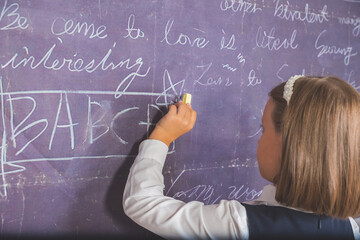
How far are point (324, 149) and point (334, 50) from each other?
831 millimetres

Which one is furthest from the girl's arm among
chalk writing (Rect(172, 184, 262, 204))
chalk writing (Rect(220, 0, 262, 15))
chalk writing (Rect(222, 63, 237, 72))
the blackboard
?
chalk writing (Rect(220, 0, 262, 15))

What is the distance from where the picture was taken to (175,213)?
789mm

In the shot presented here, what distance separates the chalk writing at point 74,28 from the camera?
0.88 meters

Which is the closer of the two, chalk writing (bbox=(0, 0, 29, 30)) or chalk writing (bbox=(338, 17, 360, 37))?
chalk writing (bbox=(0, 0, 29, 30))

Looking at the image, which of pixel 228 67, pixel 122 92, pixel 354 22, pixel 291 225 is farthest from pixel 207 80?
pixel 354 22

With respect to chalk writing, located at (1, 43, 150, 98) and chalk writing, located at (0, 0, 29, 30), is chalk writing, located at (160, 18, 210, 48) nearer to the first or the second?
chalk writing, located at (1, 43, 150, 98)

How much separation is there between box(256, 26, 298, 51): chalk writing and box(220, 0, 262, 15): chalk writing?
0.25ft

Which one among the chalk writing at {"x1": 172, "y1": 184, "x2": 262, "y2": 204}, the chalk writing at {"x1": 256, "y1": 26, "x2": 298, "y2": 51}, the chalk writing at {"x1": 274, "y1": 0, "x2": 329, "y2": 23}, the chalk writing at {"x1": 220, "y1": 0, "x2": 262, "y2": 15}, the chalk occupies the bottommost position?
the chalk writing at {"x1": 172, "y1": 184, "x2": 262, "y2": 204}

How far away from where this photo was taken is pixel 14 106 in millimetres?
856

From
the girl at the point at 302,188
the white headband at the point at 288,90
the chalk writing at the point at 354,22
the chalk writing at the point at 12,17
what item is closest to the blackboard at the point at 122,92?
the chalk writing at the point at 12,17

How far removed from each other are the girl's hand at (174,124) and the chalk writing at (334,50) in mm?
692

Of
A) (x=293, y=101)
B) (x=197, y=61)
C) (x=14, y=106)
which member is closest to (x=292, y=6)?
(x=197, y=61)

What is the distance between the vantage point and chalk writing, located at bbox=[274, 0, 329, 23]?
123 centimetres

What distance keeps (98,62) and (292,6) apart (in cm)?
82
